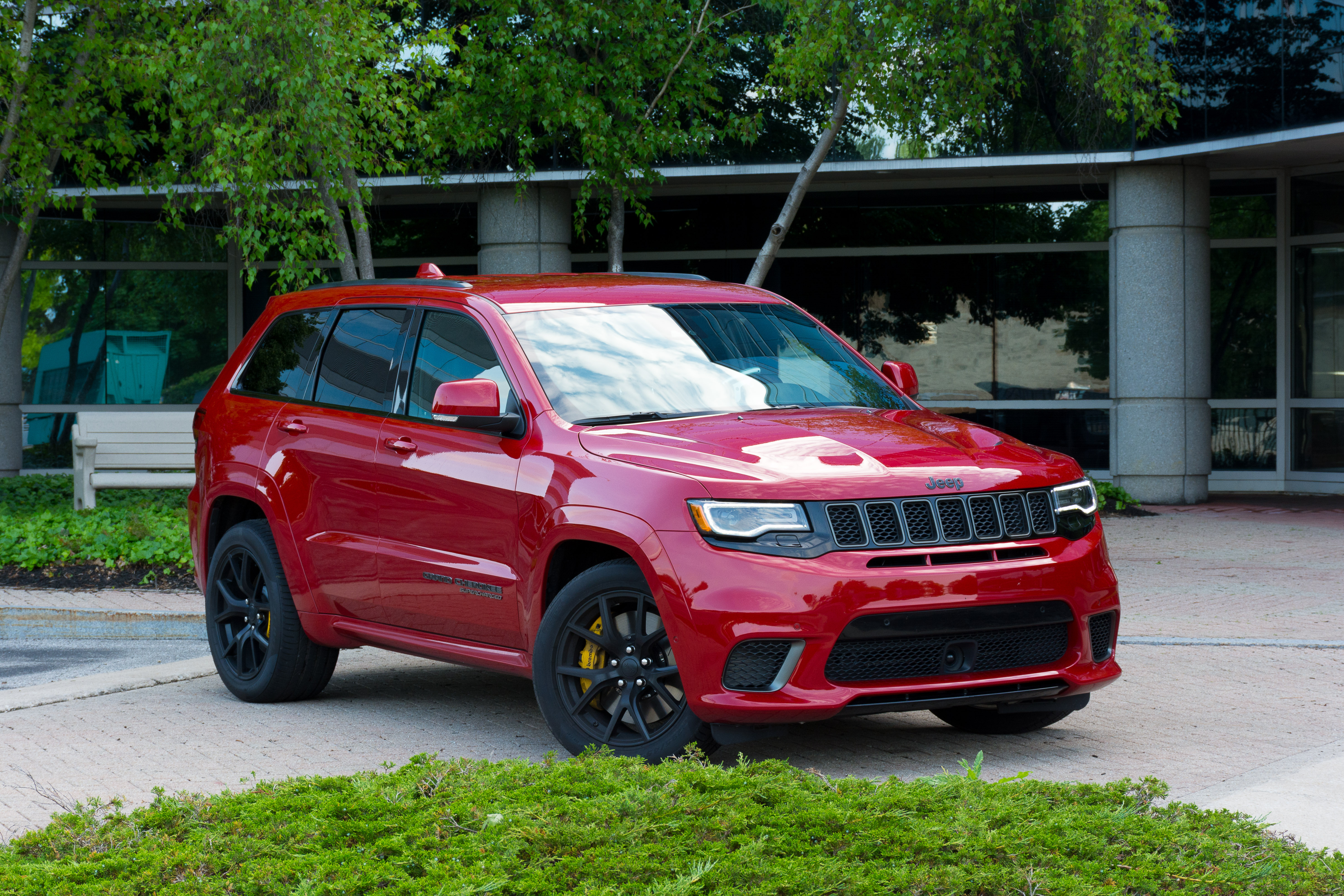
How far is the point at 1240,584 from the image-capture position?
1089 centimetres

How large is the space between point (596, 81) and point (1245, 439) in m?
9.59

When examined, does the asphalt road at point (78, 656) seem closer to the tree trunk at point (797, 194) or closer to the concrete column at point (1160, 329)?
the tree trunk at point (797, 194)

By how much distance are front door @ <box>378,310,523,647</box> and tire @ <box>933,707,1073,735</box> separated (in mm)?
1836

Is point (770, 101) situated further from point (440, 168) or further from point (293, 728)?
point (293, 728)

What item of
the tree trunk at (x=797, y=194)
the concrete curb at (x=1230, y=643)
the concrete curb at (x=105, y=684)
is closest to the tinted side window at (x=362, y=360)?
the concrete curb at (x=105, y=684)

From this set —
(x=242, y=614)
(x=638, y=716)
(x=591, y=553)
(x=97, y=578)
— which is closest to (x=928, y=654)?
(x=638, y=716)

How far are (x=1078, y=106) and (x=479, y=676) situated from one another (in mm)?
11166

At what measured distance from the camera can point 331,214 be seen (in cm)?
1312

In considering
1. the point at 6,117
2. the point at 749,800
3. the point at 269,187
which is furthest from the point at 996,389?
the point at 749,800

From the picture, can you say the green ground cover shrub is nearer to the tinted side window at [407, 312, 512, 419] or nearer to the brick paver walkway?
the brick paver walkway

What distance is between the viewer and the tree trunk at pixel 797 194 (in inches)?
555

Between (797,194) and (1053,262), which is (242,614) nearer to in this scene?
(797,194)

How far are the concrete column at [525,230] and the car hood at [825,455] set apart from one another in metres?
12.5

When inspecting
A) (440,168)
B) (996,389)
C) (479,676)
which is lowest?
(479,676)
